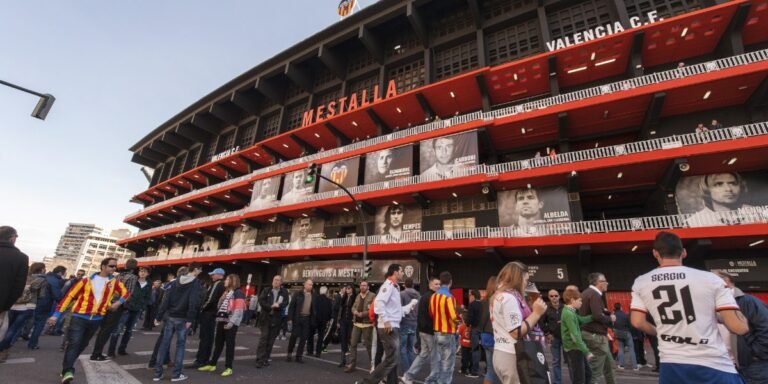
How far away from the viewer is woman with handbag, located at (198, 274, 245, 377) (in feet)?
A: 19.7

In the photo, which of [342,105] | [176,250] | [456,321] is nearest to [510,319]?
[456,321]

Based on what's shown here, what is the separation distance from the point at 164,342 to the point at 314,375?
281cm

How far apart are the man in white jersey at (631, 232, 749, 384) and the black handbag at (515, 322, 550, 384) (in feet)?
2.78

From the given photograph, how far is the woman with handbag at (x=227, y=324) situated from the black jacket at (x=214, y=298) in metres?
0.08

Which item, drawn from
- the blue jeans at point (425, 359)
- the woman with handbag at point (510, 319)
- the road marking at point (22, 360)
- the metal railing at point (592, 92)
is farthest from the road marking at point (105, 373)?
the metal railing at point (592, 92)

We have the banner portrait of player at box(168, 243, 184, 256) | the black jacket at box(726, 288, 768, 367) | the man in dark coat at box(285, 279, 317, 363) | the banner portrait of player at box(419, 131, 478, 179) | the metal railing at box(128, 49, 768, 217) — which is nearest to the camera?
the black jacket at box(726, 288, 768, 367)

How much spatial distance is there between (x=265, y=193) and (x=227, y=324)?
21.8 m

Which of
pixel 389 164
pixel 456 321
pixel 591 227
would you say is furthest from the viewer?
pixel 389 164

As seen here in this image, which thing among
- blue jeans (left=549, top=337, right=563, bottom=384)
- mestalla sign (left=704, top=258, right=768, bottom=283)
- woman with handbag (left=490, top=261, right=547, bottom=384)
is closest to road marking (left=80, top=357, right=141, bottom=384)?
woman with handbag (left=490, top=261, right=547, bottom=384)

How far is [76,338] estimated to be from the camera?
4582mm

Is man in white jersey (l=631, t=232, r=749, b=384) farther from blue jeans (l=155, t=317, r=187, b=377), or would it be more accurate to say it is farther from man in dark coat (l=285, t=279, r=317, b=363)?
man in dark coat (l=285, t=279, r=317, b=363)

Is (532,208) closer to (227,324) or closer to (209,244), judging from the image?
(227,324)

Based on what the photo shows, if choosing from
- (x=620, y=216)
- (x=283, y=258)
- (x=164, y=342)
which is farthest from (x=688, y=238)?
(x=283, y=258)

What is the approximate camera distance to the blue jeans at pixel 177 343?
17.1ft
